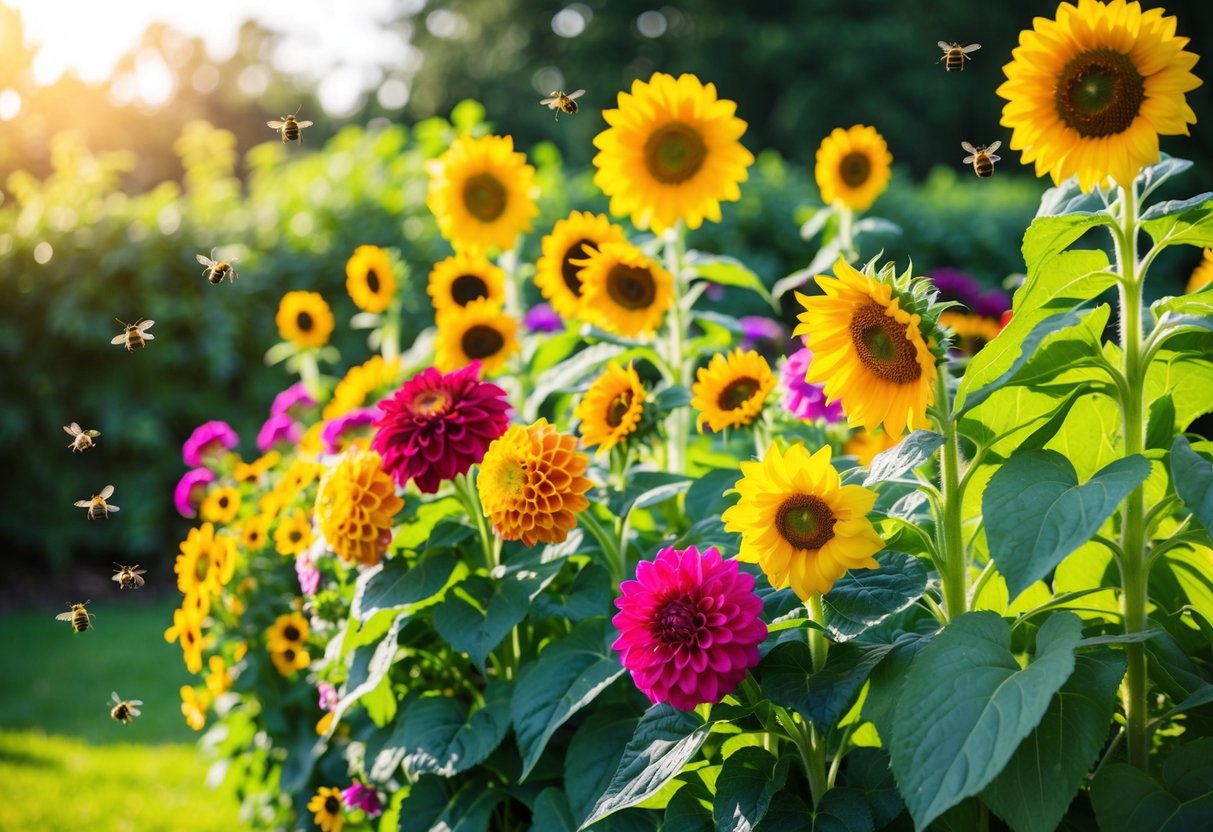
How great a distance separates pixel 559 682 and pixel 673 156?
1175 millimetres

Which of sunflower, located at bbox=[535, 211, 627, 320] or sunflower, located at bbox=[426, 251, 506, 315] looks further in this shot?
sunflower, located at bbox=[426, 251, 506, 315]

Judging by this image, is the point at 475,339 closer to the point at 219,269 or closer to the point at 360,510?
the point at 219,269

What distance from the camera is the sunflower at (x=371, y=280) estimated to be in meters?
3.16

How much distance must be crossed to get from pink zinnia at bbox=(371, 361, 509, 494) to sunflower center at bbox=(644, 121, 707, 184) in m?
0.73

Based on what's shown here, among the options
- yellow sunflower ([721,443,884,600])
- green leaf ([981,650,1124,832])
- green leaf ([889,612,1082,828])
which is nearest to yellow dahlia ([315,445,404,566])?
yellow sunflower ([721,443,884,600])

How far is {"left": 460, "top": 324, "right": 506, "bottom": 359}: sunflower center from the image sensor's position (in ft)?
8.58

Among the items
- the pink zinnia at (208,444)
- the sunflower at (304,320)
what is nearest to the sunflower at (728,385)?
the sunflower at (304,320)

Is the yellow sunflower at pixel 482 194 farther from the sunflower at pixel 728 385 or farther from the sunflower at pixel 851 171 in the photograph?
the sunflower at pixel 728 385

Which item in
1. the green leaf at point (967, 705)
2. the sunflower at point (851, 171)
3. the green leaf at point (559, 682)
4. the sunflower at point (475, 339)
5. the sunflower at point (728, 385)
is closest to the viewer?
the green leaf at point (967, 705)

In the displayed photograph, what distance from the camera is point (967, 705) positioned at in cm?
131

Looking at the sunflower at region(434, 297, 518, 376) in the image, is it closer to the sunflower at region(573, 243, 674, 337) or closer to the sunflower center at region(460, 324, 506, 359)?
the sunflower center at region(460, 324, 506, 359)

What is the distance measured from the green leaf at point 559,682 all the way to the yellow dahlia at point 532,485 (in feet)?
0.63

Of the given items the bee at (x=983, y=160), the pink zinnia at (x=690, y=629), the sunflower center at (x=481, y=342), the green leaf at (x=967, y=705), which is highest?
the sunflower center at (x=481, y=342)

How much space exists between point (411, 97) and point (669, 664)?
23.0 meters
